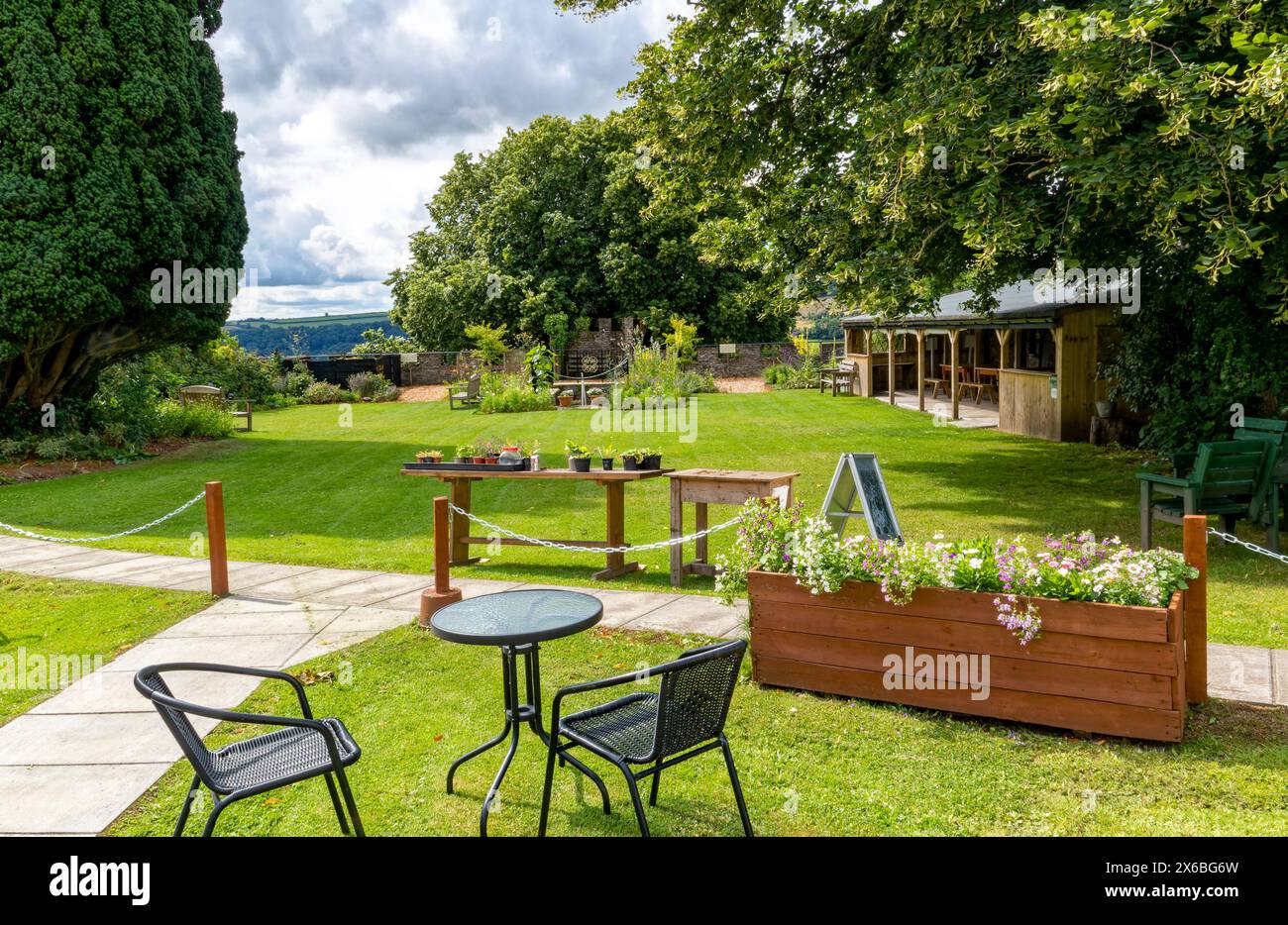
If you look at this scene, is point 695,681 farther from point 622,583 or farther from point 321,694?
point 622,583

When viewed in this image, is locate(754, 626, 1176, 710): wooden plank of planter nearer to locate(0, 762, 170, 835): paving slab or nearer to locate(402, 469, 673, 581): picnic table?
locate(402, 469, 673, 581): picnic table

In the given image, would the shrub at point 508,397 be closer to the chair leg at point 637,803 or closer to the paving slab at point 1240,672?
the paving slab at point 1240,672

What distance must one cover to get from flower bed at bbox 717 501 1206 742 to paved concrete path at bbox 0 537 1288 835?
1.17 meters

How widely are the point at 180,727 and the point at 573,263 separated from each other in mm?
35545

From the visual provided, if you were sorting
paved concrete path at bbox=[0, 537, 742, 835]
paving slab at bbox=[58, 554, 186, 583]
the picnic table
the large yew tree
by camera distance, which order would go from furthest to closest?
1. the large yew tree
2. paving slab at bbox=[58, 554, 186, 583]
3. the picnic table
4. paved concrete path at bbox=[0, 537, 742, 835]

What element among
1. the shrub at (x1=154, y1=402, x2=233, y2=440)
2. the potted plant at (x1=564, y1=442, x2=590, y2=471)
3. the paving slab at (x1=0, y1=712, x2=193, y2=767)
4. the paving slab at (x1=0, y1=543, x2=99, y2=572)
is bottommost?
the paving slab at (x1=0, y1=712, x2=193, y2=767)

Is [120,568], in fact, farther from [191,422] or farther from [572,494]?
[191,422]

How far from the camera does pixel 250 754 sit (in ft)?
12.8

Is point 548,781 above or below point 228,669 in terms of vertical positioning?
below

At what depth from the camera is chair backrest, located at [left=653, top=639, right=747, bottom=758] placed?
3639 millimetres

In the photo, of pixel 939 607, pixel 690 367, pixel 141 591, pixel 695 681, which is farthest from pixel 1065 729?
pixel 690 367

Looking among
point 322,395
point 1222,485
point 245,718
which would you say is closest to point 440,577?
point 245,718

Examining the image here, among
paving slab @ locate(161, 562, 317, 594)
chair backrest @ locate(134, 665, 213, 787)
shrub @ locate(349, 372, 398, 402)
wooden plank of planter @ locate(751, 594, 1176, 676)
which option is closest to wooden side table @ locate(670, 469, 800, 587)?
wooden plank of planter @ locate(751, 594, 1176, 676)

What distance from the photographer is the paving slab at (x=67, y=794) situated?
4160mm
